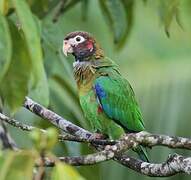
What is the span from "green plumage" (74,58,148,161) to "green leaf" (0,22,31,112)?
1.89 metres

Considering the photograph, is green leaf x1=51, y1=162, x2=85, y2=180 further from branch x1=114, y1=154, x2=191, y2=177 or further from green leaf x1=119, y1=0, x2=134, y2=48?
green leaf x1=119, y1=0, x2=134, y2=48

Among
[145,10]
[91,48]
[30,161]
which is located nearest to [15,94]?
[30,161]

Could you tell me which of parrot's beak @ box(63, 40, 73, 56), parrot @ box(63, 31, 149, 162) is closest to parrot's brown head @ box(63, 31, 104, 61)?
parrot's beak @ box(63, 40, 73, 56)

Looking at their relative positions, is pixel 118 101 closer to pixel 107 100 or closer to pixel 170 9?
pixel 107 100

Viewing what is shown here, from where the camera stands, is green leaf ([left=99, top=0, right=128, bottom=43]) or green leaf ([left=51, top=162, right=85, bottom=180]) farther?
Answer: green leaf ([left=99, top=0, right=128, bottom=43])

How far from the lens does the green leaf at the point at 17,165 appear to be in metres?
1.42

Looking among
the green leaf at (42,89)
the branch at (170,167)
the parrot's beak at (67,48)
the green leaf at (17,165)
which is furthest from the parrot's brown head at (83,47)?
the green leaf at (17,165)

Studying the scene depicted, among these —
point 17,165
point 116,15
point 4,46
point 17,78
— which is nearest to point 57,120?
point 116,15

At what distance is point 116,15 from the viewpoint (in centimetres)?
379

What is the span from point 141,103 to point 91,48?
2394 mm

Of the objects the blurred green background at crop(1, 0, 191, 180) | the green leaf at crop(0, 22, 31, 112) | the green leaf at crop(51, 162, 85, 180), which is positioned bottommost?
the blurred green background at crop(1, 0, 191, 180)

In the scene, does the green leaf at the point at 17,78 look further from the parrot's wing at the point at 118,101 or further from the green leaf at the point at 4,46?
the parrot's wing at the point at 118,101

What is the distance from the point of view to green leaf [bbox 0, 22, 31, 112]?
1809mm

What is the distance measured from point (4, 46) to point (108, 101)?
2.08m
